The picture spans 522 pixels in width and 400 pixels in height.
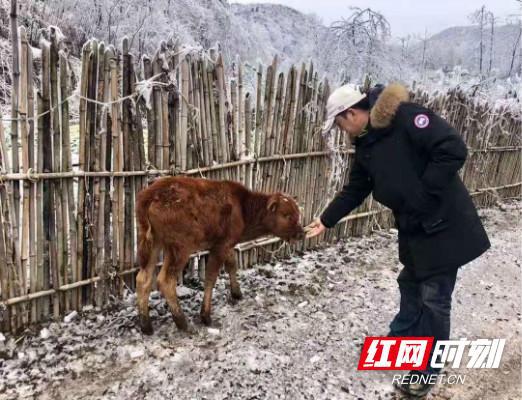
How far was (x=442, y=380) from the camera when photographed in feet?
11.4

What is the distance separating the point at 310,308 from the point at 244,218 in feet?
4.10

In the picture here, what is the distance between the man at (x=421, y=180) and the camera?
105 inches

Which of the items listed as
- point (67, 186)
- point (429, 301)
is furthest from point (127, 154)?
point (429, 301)

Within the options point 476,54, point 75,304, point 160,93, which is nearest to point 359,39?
point 160,93

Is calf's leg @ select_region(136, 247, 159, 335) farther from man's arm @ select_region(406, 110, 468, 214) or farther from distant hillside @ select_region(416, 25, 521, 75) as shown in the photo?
distant hillside @ select_region(416, 25, 521, 75)

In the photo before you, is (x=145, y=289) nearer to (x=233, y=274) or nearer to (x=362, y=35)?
(x=233, y=274)

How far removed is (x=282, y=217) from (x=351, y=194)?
3.10ft

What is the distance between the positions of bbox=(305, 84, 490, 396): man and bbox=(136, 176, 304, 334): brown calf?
1.34 m

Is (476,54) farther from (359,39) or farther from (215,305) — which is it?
(215,305)

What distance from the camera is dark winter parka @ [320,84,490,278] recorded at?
2701mm

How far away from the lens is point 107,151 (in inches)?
150

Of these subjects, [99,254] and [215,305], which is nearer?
[99,254]

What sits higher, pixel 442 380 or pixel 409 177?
pixel 409 177

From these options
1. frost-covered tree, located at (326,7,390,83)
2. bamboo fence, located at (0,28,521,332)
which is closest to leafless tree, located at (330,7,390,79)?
frost-covered tree, located at (326,7,390,83)
